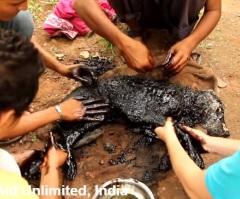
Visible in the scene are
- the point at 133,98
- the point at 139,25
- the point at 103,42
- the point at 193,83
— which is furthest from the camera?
the point at 103,42

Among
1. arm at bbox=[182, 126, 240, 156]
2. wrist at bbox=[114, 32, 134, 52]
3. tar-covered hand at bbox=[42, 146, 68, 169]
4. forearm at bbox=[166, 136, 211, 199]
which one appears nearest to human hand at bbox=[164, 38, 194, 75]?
wrist at bbox=[114, 32, 134, 52]

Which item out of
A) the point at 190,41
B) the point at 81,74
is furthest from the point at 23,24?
the point at 190,41

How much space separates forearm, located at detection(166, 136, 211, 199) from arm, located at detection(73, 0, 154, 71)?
33.3 inches

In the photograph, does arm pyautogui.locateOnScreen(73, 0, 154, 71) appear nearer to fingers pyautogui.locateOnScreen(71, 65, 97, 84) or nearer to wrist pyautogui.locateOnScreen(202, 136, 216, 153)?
fingers pyautogui.locateOnScreen(71, 65, 97, 84)

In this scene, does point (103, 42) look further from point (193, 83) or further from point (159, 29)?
point (193, 83)

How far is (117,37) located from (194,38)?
0.61 m

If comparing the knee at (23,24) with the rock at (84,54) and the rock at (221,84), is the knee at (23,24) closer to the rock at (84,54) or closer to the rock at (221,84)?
the rock at (84,54)

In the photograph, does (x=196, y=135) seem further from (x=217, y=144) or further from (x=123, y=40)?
(x=123, y=40)

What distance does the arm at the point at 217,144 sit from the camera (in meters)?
2.62

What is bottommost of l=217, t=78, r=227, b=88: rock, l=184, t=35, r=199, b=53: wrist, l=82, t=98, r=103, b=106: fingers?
l=217, t=78, r=227, b=88: rock

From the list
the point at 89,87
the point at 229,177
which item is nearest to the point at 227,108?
the point at 89,87

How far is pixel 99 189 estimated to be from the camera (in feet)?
8.64

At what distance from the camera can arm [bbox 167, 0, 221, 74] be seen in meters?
3.23

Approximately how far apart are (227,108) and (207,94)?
54 cm
